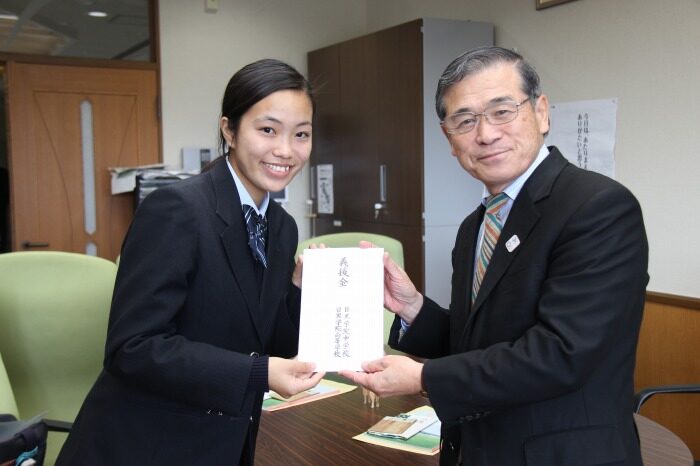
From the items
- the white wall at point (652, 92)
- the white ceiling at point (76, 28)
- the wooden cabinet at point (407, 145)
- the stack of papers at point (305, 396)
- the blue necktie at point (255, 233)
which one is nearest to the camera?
the blue necktie at point (255, 233)

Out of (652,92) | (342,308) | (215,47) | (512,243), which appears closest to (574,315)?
(512,243)

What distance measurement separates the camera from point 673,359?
3.51 meters

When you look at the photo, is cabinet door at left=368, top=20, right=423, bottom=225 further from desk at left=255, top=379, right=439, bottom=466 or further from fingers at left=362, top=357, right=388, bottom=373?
fingers at left=362, top=357, right=388, bottom=373

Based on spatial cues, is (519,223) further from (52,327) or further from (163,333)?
(52,327)

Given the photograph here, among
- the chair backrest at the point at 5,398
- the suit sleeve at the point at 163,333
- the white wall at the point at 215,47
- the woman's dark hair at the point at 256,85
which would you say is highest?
the white wall at the point at 215,47

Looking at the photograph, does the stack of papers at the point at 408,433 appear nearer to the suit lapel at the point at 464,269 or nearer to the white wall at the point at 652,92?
the suit lapel at the point at 464,269

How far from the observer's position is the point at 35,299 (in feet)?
8.11

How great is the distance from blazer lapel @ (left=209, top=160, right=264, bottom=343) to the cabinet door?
3.09 m

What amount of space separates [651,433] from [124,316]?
1460 mm

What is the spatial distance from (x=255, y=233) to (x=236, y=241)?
Answer: 0.27ft

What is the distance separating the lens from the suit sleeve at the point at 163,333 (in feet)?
4.46

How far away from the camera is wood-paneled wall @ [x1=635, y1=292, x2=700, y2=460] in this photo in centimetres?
343

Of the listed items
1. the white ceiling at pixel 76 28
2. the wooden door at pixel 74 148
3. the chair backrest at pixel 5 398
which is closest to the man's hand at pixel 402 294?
the chair backrest at pixel 5 398

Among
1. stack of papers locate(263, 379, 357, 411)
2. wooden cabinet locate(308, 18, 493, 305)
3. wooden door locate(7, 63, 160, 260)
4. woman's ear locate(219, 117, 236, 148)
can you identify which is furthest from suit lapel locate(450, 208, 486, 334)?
wooden door locate(7, 63, 160, 260)
